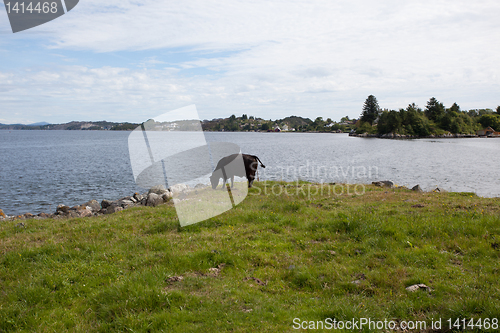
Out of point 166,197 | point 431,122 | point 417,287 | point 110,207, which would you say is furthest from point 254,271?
point 431,122

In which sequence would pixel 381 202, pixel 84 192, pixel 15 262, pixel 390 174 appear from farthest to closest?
pixel 390 174, pixel 84 192, pixel 381 202, pixel 15 262

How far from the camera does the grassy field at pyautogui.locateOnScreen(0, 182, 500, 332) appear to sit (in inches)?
243

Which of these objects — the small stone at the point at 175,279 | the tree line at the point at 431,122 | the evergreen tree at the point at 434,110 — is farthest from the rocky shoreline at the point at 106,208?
the evergreen tree at the point at 434,110

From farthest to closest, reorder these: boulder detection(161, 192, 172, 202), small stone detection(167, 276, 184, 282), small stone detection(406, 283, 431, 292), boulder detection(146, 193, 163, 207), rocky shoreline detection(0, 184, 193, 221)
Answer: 1. boulder detection(161, 192, 172, 202)
2. boulder detection(146, 193, 163, 207)
3. rocky shoreline detection(0, 184, 193, 221)
4. small stone detection(167, 276, 184, 282)
5. small stone detection(406, 283, 431, 292)

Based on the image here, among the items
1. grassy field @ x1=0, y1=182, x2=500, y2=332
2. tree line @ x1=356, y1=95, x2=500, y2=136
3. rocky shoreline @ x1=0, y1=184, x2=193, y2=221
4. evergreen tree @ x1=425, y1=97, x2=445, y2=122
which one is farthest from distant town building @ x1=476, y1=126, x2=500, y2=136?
rocky shoreline @ x1=0, y1=184, x2=193, y2=221

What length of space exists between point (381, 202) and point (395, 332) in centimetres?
1057

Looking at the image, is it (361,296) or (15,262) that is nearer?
(361,296)

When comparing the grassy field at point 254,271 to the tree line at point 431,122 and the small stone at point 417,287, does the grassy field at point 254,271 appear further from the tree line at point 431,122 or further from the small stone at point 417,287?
the tree line at point 431,122

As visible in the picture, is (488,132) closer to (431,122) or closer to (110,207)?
(431,122)

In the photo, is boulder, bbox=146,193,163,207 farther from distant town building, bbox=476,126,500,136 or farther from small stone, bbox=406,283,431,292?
distant town building, bbox=476,126,500,136

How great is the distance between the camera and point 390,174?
138 ft

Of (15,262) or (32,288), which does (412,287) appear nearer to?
(32,288)

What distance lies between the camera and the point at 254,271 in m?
8.47

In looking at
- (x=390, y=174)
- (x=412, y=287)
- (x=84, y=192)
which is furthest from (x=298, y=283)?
(x=390, y=174)
